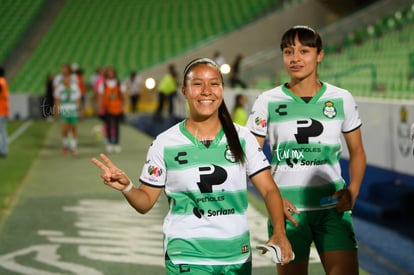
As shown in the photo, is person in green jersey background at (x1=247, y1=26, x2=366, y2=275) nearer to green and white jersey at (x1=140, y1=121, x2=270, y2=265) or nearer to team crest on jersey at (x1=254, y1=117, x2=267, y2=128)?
team crest on jersey at (x1=254, y1=117, x2=267, y2=128)

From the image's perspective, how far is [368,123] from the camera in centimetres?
Result: 1286

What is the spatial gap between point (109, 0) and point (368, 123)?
35962mm

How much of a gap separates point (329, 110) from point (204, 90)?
1171 millimetres

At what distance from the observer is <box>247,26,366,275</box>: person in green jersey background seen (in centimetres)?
500

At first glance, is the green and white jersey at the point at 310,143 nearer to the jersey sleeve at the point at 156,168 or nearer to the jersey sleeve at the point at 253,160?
the jersey sleeve at the point at 253,160

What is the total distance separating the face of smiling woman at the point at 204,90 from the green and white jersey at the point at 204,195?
0.14 m

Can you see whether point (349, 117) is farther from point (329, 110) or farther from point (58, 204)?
point (58, 204)

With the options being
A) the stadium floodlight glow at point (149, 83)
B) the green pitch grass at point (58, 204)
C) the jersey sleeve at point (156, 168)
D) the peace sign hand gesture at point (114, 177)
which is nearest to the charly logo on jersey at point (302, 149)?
the jersey sleeve at point (156, 168)

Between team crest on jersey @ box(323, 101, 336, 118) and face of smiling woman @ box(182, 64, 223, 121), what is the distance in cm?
106

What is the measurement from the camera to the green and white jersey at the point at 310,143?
5066mm

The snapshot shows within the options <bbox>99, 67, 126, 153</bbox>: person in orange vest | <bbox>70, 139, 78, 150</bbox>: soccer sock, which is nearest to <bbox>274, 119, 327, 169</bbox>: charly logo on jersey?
<bbox>99, 67, 126, 153</bbox>: person in orange vest

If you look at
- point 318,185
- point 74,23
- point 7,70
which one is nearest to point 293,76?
point 318,185

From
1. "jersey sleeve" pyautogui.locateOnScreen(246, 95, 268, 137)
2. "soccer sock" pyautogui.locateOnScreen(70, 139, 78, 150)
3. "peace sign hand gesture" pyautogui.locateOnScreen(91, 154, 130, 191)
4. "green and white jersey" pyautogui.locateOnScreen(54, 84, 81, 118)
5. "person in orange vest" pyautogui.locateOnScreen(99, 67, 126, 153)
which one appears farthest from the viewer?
"soccer sock" pyautogui.locateOnScreen(70, 139, 78, 150)

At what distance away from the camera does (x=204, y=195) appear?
4238mm
